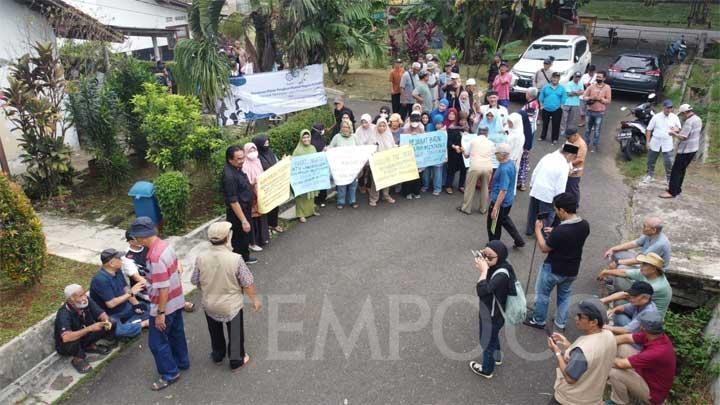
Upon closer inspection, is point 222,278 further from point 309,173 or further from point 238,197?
point 309,173

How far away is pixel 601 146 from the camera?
43.7ft

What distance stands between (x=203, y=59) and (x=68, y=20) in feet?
11.0

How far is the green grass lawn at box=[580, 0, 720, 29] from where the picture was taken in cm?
3719

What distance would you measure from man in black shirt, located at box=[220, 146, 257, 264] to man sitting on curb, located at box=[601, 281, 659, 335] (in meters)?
4.70

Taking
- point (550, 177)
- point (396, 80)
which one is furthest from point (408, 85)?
point (550, 177)

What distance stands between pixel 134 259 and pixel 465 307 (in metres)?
4.07

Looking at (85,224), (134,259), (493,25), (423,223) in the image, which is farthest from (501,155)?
(493,25)

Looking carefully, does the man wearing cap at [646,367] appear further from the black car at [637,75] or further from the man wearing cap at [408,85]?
the black car at [637,75]

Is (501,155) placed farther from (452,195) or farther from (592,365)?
(592,365)

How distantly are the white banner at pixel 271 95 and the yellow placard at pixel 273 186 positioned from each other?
272 cm

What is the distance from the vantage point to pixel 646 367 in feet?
15.1

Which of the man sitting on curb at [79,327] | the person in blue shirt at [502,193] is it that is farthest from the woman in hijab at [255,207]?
the person in blue shirt at [502,193]

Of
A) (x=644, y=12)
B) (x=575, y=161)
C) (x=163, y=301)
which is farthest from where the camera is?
(x=644, y=12)

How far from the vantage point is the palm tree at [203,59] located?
9930mm
